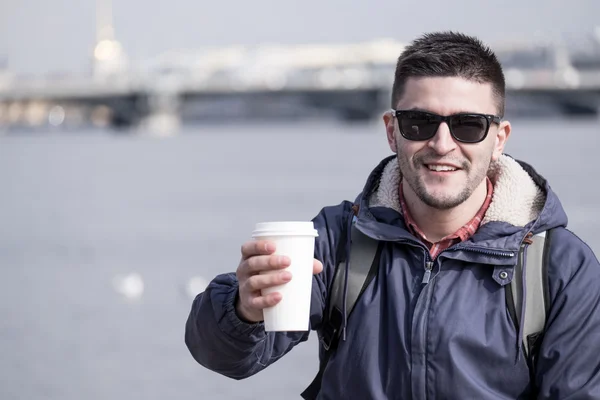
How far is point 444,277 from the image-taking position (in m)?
2.87

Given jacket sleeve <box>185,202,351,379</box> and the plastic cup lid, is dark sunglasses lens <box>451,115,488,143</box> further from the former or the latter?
the plastic cup lid

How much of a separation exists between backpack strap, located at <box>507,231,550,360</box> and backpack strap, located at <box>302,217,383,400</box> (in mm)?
372

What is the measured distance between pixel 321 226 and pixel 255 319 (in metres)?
0.42

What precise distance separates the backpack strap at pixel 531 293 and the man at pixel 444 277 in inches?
0.6

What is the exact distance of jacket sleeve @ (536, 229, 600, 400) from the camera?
2752 mm

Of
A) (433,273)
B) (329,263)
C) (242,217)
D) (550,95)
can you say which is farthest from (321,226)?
(550,95)

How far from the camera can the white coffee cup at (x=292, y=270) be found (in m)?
2.53

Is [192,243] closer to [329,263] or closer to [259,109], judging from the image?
[329,263]

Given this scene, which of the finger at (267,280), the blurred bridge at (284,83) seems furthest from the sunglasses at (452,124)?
the blurred bridge at (284,83)

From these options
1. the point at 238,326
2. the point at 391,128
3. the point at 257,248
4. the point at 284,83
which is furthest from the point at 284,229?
the point at 284,83

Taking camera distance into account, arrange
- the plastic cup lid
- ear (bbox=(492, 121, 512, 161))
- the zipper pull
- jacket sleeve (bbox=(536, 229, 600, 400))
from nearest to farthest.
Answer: the plastic cup lid
jacket sleeve (bbox=(536, 229, 600, 400))
the zipper pull
ear (bbox=(492, 121, 512, 161))

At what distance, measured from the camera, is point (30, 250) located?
13828 mm

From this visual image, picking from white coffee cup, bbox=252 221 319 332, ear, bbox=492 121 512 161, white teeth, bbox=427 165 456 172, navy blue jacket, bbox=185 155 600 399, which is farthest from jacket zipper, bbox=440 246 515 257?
white coffee cup, bbox=252 221 319 332

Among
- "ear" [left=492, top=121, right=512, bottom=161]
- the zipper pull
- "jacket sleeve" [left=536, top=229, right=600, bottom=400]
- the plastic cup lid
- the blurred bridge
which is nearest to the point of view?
the plastic cup lid
